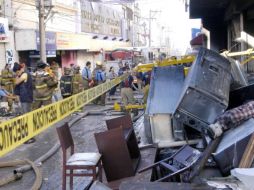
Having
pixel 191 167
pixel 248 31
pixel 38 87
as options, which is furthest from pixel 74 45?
pixel 191 167

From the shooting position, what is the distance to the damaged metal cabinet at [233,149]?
5266 millimetres

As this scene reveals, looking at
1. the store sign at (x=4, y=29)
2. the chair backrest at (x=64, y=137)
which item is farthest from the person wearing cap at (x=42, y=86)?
the store sign at (x=4, y=29)

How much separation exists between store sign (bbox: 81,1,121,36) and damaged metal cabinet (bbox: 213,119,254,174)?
120ft

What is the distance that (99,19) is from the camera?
161 ft

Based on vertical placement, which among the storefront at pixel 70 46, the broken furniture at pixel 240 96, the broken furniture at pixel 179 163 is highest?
the storefront at pixel 70 46

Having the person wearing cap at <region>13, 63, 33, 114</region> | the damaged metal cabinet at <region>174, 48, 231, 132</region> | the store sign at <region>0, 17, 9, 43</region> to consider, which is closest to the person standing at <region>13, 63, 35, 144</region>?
the person wearing cap at <region>13, 63, 33, 114</region>

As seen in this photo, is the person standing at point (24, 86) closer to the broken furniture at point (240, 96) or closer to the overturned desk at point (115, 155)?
the broken furniture at point (240, 96)

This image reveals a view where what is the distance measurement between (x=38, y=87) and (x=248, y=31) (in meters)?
9.66

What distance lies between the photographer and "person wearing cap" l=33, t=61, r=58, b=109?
39.2ft

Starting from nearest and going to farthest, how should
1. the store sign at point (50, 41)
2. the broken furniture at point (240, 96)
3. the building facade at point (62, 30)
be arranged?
the broken furniture at point (240, 96) < the building facade at point (62, 30) < the store sign at point (50, 41)

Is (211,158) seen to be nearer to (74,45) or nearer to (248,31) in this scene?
(248,31)

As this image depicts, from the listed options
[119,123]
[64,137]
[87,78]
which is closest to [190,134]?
[119,123]

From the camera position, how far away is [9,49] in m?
24.5

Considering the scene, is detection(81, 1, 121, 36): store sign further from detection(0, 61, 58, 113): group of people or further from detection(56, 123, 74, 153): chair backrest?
detection(56, 123, 74, 153): chair backrest
